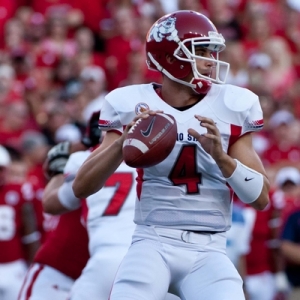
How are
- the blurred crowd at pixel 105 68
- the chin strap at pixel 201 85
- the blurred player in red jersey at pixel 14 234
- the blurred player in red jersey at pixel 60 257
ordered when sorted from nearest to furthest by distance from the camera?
the chin strap at pixel 201 85 → the blurred player in red jersey at pixel 60 257 → the blurred player in red jersey at pixel 14 234 → the blurred crowd at pixel 105 68

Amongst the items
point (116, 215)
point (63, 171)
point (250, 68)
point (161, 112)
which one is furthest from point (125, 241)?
point (250, 68)

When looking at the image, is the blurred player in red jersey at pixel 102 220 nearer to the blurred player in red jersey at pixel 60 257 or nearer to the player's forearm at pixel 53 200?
the player's forearm at pixel 53 200

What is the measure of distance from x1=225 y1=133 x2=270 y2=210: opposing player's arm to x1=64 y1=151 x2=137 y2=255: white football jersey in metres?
0.93

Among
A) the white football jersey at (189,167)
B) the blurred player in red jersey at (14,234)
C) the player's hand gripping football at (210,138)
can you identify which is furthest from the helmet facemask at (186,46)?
the blurred player in red jersey at (14,234)

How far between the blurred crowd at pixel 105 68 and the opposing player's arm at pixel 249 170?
13.2ft

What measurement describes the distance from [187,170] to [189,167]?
15 mm

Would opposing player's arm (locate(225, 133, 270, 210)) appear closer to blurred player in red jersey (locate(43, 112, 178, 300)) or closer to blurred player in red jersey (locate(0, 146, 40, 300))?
blurred player in red jersey (locate(43, 112, 178, 300))

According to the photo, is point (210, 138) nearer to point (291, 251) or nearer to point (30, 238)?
point (291, 251)

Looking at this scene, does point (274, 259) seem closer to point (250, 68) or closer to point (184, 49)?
point (250, 68)

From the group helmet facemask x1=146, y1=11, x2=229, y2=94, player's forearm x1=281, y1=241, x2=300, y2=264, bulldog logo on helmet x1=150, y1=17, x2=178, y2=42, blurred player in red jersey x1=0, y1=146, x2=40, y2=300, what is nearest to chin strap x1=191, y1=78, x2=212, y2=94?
helmet facemask x1=146, y1=11, x2=229, y2=94

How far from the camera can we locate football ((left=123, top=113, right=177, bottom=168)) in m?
3.37

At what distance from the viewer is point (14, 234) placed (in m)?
7.08

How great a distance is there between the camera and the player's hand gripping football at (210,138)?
11.1 feet

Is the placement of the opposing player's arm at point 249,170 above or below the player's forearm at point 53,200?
above
